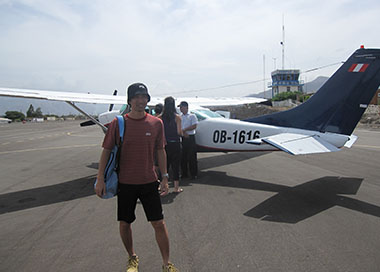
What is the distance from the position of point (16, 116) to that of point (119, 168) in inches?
4390

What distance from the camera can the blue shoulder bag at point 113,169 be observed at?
229cm

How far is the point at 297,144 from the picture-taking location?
14.1 ft

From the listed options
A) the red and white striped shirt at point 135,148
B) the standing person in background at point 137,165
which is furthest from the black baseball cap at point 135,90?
the red and white striped shirt at point 135,148

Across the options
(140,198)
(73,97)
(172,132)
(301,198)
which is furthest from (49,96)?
(301,198)

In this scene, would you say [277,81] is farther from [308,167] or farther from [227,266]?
[227,266]

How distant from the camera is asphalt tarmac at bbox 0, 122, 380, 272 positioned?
264 centimetres

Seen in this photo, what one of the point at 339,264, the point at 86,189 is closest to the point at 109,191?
the point at 339,264

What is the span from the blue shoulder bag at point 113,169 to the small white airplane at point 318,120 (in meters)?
2.44

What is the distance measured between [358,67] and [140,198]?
490 centimetres

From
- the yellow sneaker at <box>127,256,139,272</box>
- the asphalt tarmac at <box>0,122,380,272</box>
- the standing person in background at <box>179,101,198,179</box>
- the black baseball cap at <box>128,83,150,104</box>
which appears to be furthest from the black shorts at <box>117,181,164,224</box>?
the standing person in background at <box>179,101,198,179</box>

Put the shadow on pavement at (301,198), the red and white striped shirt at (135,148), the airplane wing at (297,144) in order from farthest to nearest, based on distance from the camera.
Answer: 1. the airplane wing at (297,144)
2. the shadow on pavement at (301,198)
3. the red and white striped shirt at (135,148)

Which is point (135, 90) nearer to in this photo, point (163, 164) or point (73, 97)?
point (163, 164)

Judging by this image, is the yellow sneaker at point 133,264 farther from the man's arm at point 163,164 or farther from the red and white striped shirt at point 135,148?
the red and white striped shirt at point 135,148

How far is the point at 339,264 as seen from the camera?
2.54 metres
